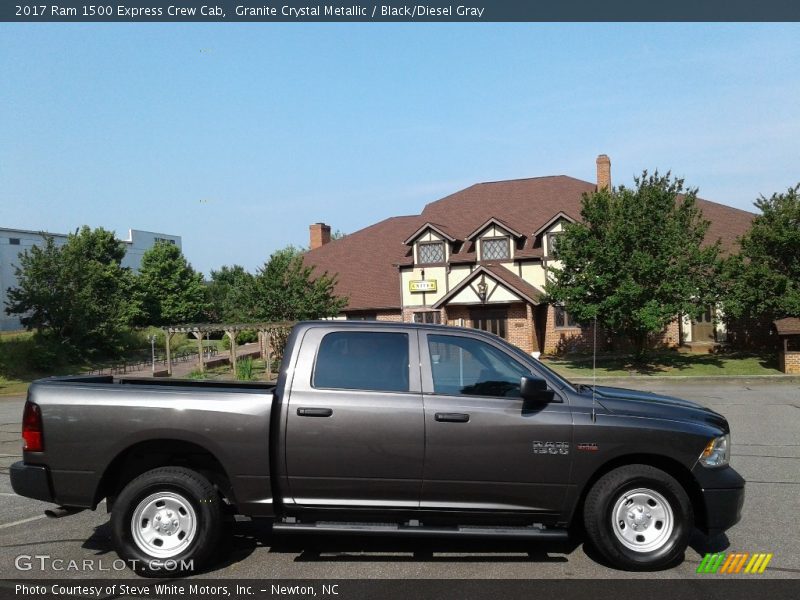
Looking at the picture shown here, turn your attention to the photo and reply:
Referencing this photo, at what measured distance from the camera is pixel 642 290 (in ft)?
83.7

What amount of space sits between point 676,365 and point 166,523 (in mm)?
26127

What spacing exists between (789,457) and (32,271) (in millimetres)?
34993

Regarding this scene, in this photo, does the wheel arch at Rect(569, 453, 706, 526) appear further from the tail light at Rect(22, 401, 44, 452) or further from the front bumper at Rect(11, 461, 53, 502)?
the tail light at Rect(22, 401, 44, 452)

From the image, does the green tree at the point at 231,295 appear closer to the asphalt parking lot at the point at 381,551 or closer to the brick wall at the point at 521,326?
the brick wall at the point at 521,326

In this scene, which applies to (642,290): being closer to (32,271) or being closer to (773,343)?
(773,343)

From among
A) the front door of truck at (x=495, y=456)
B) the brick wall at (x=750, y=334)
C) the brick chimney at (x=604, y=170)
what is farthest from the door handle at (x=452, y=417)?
the brick chimney at (x=604, y=170)

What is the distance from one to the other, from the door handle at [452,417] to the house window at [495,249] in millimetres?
30705

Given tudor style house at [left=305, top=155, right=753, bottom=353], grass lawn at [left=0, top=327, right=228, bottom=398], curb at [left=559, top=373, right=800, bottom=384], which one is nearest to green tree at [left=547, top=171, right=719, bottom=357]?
curb at [left=559, top=373, right=800, bottom=384]

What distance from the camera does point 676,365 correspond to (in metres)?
28.1

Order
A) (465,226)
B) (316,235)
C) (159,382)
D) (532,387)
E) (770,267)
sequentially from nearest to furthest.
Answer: (532,387) → (159,382) → (770,267) → (465,226) → (316,235)

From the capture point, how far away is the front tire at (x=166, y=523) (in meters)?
5.36

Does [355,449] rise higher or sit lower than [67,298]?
lower

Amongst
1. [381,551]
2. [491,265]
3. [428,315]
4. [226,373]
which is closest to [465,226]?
[491,265]

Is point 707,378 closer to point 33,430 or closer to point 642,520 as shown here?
point 642,520
